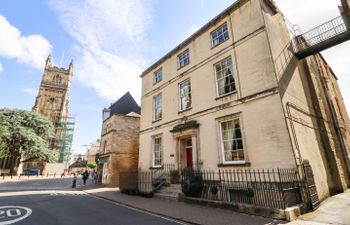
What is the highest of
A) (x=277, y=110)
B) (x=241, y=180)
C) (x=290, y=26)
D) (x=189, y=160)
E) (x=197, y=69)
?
(x=290, y=26)

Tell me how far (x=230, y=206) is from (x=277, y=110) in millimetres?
4801

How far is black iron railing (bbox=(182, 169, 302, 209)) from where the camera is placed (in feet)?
25.2

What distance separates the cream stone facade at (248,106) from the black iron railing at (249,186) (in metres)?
0.46

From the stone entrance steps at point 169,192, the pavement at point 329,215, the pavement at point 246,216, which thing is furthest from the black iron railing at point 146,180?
the pavement at point 329,215

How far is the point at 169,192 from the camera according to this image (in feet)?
39.0

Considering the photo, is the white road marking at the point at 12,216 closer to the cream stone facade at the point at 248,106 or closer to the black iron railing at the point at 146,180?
the black iron railing at the point at 146,180

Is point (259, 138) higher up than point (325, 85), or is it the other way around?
point (325, 85)

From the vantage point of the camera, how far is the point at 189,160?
535 inches

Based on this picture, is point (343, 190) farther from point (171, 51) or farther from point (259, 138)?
point (171, 51)

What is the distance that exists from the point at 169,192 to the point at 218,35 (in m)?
10.9

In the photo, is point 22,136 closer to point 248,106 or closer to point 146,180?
point 146,180

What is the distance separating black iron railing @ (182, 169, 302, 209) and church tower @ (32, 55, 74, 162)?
62.2 metres

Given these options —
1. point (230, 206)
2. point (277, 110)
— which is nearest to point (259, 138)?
point (277, 110)

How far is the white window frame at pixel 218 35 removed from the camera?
1252 centimetres
